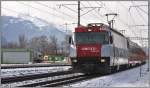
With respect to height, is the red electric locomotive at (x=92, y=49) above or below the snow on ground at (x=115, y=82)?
above

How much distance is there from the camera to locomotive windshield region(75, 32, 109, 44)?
28.7 metres

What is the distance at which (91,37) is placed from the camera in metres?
28.8

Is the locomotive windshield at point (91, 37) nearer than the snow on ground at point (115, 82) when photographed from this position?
No

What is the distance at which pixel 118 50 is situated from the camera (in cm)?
3306

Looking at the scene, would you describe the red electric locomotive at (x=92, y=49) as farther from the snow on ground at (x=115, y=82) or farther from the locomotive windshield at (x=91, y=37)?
the snow on ground at (x=115, y=82)

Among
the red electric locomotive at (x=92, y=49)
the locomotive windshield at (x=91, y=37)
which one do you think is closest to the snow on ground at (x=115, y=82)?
the red electric locomotive at (x=92, y=49)

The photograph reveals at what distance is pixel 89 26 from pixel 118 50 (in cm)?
472

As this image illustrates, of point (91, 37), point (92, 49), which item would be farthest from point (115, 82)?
point (91, 37)

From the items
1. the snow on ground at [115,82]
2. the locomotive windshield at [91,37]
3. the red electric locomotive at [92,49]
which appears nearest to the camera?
the snow on ground at [115,82]

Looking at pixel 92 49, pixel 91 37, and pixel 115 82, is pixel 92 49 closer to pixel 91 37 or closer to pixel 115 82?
pixel 91 37

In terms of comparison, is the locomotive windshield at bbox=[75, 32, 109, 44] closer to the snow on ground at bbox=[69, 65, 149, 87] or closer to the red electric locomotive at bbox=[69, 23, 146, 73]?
the red electric locomotive at bbox=[69, 23, 146, 73]

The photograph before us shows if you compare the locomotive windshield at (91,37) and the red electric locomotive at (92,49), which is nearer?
the red electric locomotive at (92,49)

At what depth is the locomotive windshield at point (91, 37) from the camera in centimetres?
2870

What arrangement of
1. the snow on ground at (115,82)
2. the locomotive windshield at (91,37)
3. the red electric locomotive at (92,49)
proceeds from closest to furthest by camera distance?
the snow on ground at (115,82) → the red electric locomotive at (92,49) → the locomotive windshield at (91,37)
